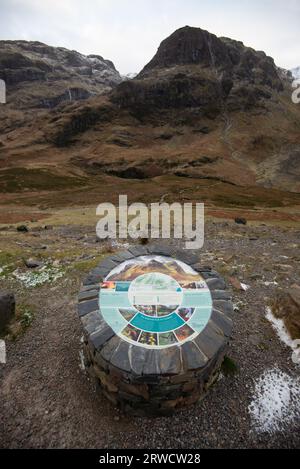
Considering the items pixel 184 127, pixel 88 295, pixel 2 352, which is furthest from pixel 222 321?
pixel 184 127

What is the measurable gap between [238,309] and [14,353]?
662 centimetres

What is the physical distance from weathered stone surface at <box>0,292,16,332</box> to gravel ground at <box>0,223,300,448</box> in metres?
0.66

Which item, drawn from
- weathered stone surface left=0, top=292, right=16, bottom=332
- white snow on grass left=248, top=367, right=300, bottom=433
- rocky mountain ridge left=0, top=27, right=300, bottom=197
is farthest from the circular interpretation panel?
rocky mountain ridge left=0, top=27, right=300, bottom=197

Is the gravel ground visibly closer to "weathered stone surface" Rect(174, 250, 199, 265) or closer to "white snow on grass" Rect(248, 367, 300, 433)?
"white snow on grass" Rect(248, 367, 300, 433)

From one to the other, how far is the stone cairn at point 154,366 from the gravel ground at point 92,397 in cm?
31

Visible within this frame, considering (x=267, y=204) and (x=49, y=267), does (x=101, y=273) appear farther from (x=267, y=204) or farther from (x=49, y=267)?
(x=267, y=204)

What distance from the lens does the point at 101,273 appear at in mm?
7180

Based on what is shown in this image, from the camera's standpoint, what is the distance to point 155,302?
611cm

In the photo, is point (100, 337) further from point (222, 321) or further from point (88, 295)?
point (222, 321)

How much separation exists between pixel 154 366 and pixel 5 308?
16.1 ft

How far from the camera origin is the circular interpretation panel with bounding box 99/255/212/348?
5.46 meters

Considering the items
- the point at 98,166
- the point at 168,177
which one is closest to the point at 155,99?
the point at 98,166

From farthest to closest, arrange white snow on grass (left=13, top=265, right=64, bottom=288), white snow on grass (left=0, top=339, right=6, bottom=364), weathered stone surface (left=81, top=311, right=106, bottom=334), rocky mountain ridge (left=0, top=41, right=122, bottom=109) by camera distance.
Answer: rocky mountain ridge (left=0, top=41, right=122, bottom=109) < white snow on grass (left=13, top=265, right=64, bottom=288) < white snow on grass (left=0, top=339, right=6, bottom=364) < weathered stone surface (left=81, top=311, right=106, bottom=334)

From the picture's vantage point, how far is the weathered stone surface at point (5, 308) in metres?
7.41
